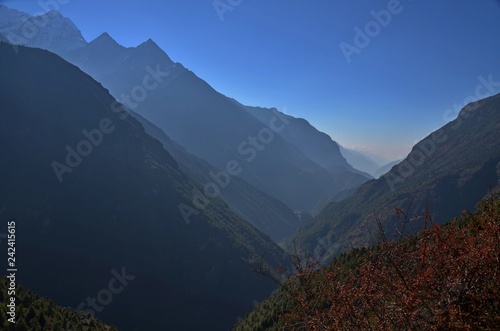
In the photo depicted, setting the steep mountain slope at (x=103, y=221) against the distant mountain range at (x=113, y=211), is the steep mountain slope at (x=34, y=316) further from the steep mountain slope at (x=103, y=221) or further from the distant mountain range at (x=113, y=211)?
the distant mountain range at (x=113, y=211)

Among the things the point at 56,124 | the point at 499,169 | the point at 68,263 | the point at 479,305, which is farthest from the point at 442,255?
the point at 499,169

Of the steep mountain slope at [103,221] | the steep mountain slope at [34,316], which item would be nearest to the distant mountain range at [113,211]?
the steep mountain slope at [103,221]

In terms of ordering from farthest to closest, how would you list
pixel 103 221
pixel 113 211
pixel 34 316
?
pixel 113 211, pixel 103 221, pixel 34 316

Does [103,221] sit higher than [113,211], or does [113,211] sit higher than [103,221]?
[113,211]

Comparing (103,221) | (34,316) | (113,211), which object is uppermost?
(113,211)

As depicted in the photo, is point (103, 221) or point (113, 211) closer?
point (103, 221)

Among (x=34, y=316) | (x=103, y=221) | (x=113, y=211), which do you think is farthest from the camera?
(x=113, y=211)

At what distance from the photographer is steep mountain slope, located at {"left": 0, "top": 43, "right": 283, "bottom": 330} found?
333ft

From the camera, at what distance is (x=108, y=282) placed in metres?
104

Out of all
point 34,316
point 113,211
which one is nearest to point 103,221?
point 113,211

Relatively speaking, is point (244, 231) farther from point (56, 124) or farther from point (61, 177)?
point (56, 124)

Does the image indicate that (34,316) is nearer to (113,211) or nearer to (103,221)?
(103,221)

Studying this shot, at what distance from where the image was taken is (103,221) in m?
121

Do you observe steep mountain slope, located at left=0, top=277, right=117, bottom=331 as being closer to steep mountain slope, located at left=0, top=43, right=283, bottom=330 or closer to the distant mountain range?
steep mountain slope, located at left=0, top=43, right=283, bottom=330
